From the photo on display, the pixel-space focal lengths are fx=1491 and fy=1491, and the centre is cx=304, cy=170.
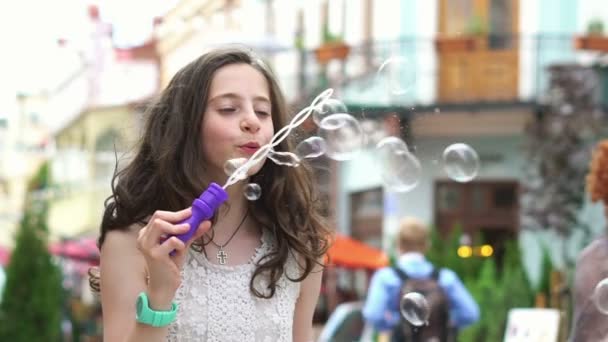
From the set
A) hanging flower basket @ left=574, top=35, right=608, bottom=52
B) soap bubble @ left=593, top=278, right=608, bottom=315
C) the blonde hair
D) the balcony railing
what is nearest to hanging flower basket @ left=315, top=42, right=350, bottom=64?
the balcony railing

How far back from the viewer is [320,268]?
11.3 ft

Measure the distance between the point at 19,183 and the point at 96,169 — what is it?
952 cm

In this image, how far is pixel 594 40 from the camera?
20.6 metres

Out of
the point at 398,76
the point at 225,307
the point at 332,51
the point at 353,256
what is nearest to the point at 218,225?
the point at 225,307

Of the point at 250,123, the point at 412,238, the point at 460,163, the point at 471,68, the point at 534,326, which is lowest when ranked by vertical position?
the point at 471,68

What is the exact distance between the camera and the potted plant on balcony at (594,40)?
67.3 feet

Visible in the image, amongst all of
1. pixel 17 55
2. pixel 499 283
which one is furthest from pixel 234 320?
pixel 17 55

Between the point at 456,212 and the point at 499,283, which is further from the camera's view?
the point at 456,212

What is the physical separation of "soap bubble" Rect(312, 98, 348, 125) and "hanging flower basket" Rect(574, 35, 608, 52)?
1666 cm

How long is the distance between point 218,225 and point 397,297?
184 inches

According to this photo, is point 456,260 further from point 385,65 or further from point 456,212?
point 385,65

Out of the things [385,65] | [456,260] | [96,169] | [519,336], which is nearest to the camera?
[385,65]

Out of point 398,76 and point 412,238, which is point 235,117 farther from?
point 412,238

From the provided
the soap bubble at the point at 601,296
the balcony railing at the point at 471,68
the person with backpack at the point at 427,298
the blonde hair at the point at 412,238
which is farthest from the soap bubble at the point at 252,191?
the balcony railing at the point at 471,68
